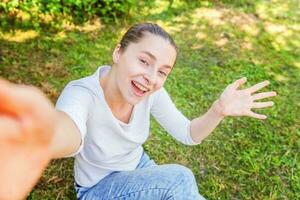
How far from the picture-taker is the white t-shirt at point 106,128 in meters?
2.04

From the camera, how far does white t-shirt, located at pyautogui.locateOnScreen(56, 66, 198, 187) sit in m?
2.04

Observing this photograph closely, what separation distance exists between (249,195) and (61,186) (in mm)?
1330

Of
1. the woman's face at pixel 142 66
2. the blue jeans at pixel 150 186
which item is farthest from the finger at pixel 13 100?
the blue jeans at pixel 150 186

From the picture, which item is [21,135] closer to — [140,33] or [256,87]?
[140,33]

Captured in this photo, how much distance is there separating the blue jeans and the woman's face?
0.39 metres

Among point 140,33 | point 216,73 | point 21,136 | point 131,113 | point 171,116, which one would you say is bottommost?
point 216,73

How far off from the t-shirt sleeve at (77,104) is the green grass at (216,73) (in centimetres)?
117

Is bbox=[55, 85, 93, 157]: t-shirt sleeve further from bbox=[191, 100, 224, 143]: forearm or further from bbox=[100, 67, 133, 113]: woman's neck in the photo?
bbox=[191, 100, 224, 143]: forearm

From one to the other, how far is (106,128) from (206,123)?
532 mm

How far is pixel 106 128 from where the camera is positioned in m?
2.17

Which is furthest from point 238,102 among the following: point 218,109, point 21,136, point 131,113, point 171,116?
point 21,136

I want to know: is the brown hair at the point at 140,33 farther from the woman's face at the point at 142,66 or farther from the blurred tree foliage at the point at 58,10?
the blurred tree foliage at the point at 58,10

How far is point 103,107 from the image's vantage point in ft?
6.88

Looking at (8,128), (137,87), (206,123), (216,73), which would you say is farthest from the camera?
(216,73)
